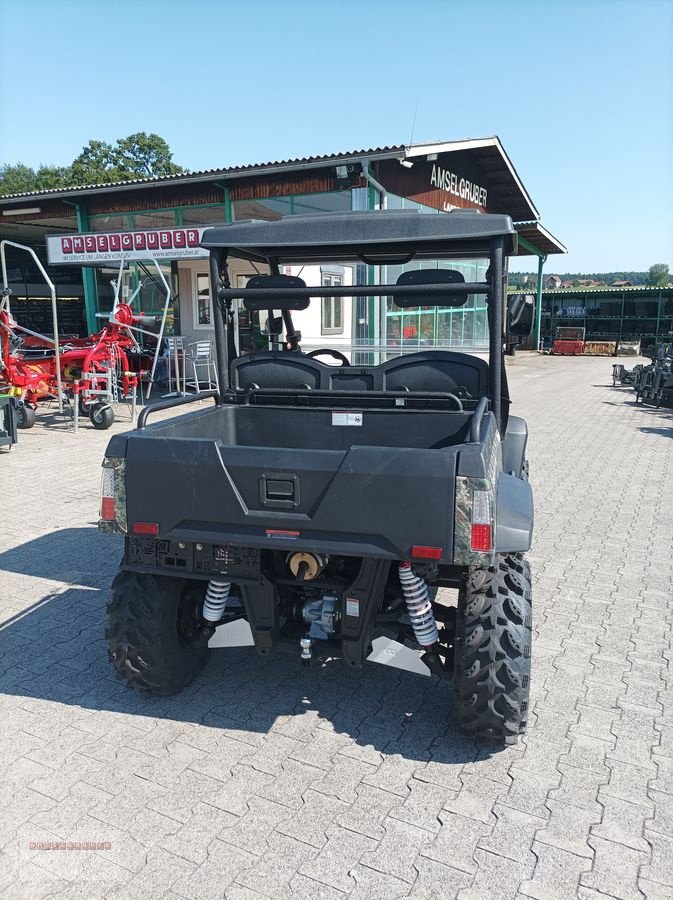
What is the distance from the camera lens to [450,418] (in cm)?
348

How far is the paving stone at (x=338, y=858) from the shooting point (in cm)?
220

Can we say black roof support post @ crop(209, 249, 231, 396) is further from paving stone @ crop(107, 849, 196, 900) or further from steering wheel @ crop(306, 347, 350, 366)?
paving stone @ crop(107, 849, 196, 900)

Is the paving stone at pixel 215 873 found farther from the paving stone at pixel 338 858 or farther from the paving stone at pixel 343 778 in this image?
the paving stone at pixel 343 778

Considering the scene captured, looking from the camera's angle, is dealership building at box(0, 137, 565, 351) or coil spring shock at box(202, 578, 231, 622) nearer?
coil spring shock at box(202, 578, 231, 622)

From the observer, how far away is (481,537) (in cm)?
237

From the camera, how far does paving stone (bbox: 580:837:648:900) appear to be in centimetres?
216

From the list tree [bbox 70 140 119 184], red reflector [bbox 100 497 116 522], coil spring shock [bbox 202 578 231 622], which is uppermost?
tree [bbox 70 140 119 184]

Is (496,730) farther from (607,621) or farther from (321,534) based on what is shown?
(607,621)

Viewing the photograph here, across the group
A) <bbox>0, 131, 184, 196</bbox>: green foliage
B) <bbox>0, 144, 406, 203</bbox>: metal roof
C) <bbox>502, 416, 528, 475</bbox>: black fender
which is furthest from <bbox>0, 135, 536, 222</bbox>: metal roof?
<bbox>0, 131, 184, 196</bbox>: green foliage

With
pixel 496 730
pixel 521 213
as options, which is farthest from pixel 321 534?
pixel 521 213

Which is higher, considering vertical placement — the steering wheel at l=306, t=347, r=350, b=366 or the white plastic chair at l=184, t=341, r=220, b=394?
the steering wheel at l=306, t=347, r=350, b=366

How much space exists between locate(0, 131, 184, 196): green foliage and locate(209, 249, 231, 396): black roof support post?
1782 inches

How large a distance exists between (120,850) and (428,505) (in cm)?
154

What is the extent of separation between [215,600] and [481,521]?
4.15 ft
